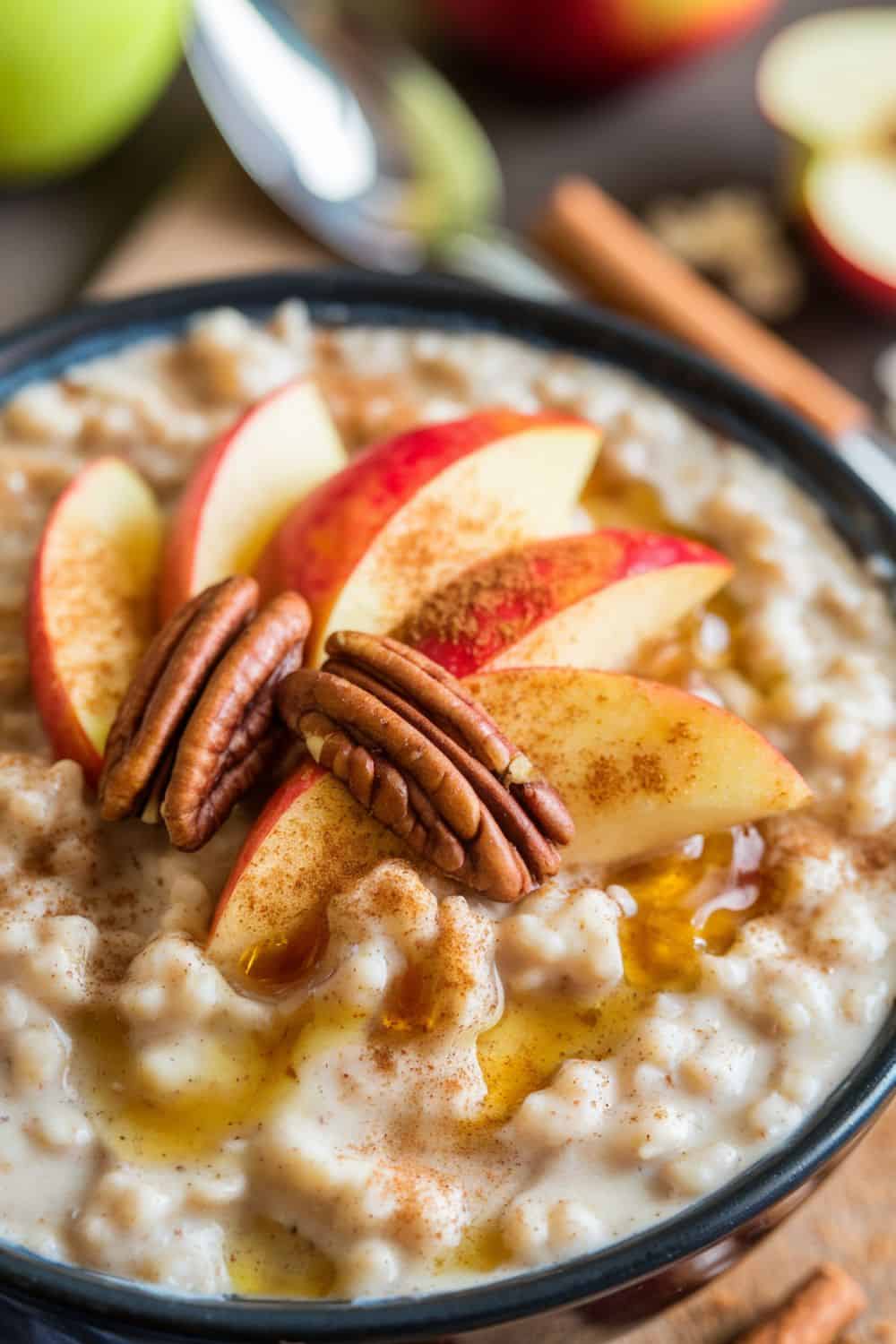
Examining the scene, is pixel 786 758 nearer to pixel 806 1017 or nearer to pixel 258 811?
pixel 806 1017

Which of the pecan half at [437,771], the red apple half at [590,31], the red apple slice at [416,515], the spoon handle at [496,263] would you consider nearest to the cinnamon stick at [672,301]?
the spoon handle at [496,263]

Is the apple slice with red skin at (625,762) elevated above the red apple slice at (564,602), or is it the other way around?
the red apple slice at (564,602)

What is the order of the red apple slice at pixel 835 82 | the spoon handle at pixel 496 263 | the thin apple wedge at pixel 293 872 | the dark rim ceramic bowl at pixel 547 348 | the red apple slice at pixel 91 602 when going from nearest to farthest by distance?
1. the dark rim ceramic bowl at pixel 547 348
2. the thin apple wedge at pixel 293 872
3. the red apple slice at pixel 91 602
4. the spoon handle at pixel 496 263
5. the red apple slice at pixel 835 82

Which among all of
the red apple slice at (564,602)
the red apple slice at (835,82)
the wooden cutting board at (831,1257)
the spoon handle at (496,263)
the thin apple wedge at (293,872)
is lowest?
the wooden cutting board at (831,1257)

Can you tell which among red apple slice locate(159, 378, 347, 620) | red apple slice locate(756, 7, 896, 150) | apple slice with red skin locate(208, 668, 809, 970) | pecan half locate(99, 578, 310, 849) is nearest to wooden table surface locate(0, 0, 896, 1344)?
red apple slice locate(756, 7, 896, 150)

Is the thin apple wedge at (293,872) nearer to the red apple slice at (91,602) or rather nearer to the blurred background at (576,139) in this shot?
the red apple slice at (91,602)

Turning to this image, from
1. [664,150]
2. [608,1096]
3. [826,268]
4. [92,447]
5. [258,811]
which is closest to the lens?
[608,1096]

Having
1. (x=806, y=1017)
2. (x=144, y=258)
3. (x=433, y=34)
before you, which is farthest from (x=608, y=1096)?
(x=433, y=34)
